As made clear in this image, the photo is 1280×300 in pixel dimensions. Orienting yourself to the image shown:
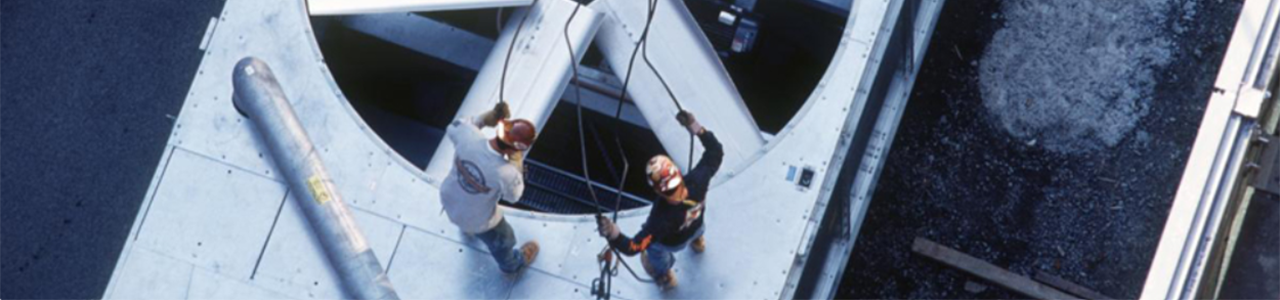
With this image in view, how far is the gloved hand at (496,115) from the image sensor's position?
5.80 meters

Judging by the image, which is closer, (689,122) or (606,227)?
(606,227)

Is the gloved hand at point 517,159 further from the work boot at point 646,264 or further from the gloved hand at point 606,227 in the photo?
the work boot at point 646,264

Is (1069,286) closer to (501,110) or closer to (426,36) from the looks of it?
(501,110)

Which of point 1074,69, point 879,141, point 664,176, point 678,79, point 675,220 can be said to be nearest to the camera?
point 664,176

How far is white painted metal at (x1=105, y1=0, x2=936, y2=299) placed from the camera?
5832 mm

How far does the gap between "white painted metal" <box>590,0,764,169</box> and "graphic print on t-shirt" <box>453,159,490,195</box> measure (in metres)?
1.01

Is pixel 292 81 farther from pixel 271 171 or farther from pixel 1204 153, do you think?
pixel 1204 153

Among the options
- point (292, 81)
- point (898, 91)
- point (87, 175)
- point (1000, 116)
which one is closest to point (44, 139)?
point (87, 175)

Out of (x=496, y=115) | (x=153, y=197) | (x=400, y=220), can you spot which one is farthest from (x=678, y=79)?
(x=153, y=197)

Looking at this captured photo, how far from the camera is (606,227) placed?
214 inches

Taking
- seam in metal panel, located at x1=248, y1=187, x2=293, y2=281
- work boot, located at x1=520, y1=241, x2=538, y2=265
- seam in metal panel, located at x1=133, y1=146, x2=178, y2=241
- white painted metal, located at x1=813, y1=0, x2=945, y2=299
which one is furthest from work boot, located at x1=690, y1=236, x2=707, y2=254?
seam in metal panel, located at x1=133, y1=146, x2=178, y2=241

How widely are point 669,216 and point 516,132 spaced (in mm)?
696

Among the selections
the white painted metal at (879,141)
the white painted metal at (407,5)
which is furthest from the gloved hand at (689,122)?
the white painted metal at (879,141)

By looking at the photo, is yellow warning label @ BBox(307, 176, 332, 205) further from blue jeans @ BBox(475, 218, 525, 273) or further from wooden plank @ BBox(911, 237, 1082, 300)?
wooden plank @ BBox(911, 237, 1082, 300)
